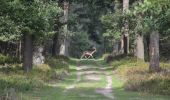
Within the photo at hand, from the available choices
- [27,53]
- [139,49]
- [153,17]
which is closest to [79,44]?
[139,49]

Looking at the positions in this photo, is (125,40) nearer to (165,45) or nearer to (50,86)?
(165,45)

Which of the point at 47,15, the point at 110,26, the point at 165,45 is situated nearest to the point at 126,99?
the point at 47,15

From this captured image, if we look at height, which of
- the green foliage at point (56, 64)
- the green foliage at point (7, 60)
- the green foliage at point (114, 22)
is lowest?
the green foliage at point (56, 64)

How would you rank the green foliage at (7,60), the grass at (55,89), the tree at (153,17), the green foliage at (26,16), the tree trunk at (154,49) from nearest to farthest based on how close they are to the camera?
the tree at (153,17), the grass at (55,89), the green foliage at (26,16), the tree trunk at (154,49), the green foliage at (7,60)

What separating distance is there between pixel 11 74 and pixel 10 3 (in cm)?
803

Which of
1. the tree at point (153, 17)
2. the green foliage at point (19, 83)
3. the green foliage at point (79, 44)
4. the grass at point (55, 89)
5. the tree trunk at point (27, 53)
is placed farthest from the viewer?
the green foliage at point (79, 44)

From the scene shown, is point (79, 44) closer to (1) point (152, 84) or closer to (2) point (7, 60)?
(2) point (7, 60)

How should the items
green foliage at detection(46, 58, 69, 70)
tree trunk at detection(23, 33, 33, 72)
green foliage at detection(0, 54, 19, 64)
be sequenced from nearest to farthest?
1. tree trunk at detection(23, 33, 33, 72)
2. green foliage at detection(0, 54, 19, 64)
3. green foliage at detection(46, 58, 69, 70)

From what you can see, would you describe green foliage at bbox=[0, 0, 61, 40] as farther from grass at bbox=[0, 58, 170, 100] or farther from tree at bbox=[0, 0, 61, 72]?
grass at bbox=[0, 58, 170, 100]

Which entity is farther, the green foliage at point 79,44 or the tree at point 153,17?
the green foliage at point 79,44

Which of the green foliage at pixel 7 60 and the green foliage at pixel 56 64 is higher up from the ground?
the green foliage at pixel 7 60

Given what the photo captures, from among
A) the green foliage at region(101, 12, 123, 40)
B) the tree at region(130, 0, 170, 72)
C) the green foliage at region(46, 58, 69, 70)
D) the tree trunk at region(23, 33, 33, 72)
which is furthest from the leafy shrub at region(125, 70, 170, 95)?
the green foliage at region(46, 58, 69, 70)

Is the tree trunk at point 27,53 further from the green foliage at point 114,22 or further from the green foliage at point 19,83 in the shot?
the green foliage at point 114,22

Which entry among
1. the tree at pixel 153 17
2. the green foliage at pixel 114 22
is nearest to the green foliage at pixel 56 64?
the green foliage at pixel 114 22
